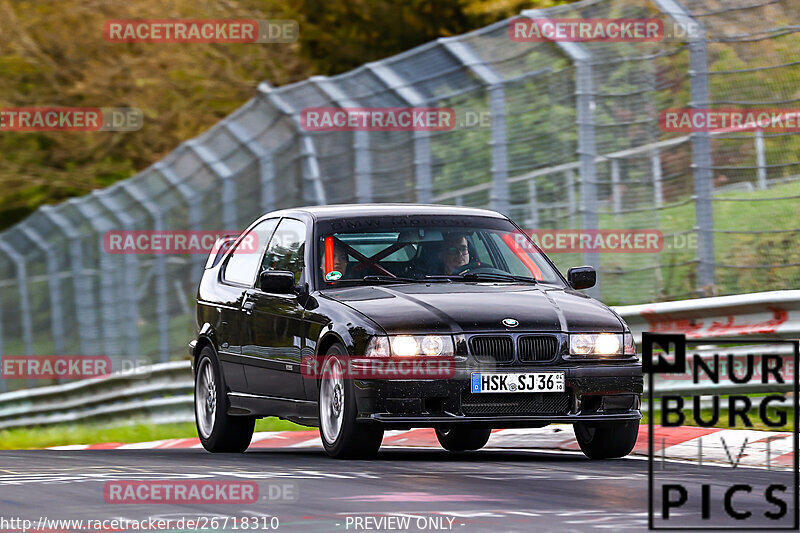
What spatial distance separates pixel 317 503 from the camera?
8.77 m

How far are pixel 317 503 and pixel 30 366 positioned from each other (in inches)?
706

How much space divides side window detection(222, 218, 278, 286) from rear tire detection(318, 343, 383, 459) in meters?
1.89

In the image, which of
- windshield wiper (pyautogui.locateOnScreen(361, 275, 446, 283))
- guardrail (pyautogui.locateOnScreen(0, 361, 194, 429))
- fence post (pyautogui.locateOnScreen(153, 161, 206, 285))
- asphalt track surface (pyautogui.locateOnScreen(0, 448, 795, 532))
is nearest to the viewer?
asphalt track surface (pyautogui.locateOnScreen(0, 448, 795, 532))

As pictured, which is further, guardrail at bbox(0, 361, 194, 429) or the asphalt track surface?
guardrail at bbox(0, 361, 194, 429)

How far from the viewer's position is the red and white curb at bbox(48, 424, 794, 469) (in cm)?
1111

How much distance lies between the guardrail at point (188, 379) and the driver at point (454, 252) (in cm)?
173

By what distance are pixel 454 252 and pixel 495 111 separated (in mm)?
4026

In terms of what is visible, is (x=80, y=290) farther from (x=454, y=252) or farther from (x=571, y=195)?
(x=454, y=252)

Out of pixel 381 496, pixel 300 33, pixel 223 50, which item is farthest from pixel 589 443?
pixel 223 50

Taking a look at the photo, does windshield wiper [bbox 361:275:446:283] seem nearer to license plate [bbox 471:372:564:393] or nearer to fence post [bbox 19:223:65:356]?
license plate [bbox 471:372:564:393]

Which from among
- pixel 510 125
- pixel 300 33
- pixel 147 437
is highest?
pixel 300 33

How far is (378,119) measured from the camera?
1755 centimetres

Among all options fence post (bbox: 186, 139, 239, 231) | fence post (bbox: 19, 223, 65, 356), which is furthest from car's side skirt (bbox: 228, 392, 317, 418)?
fence post (bbox: 19, 223, 65, 356)

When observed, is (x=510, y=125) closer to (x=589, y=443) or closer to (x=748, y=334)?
(x=748, y=334)
